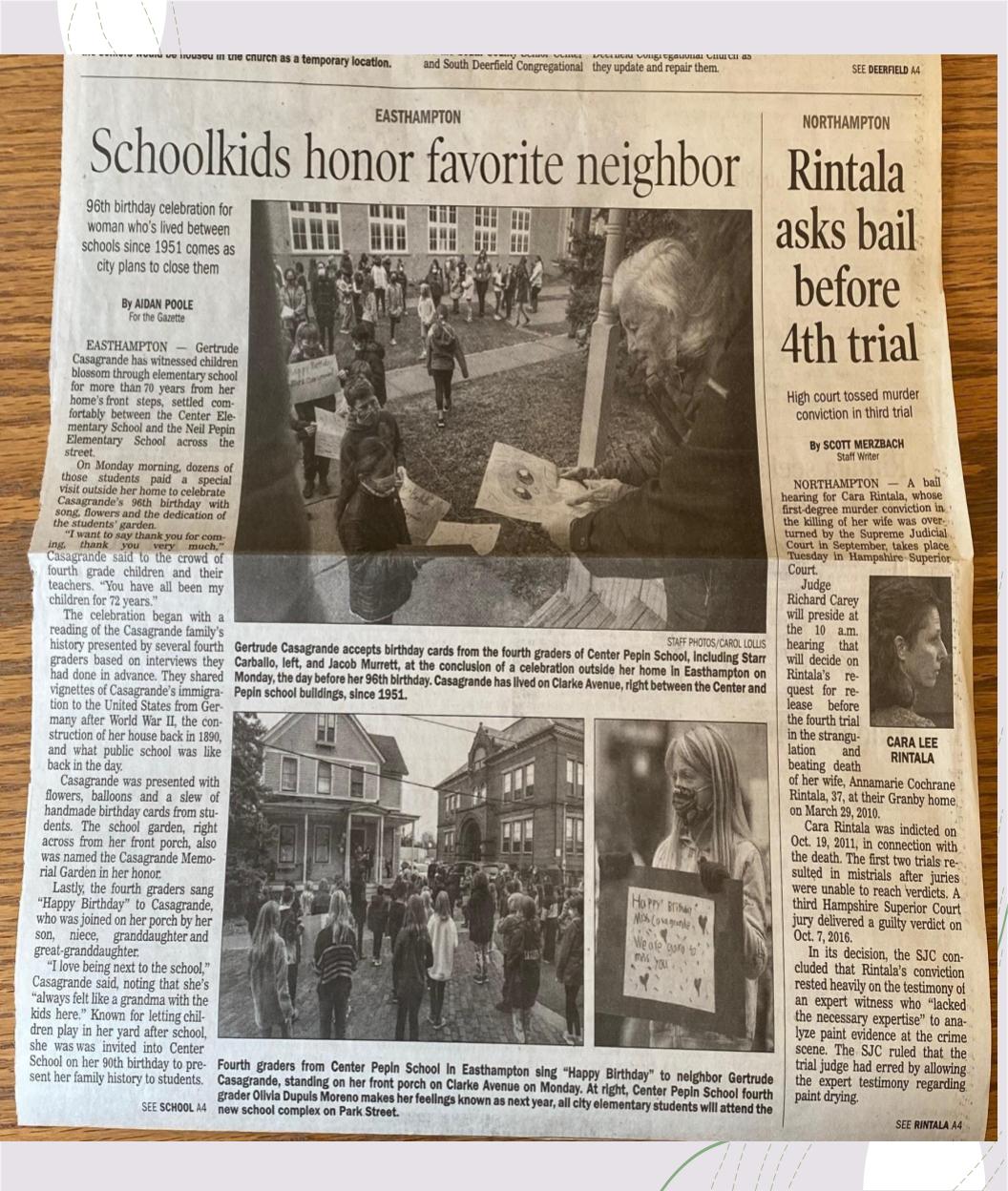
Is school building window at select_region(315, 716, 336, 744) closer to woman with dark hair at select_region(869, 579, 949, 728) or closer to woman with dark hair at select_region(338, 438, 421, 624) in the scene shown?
woman with dark hair at select_region(338, 438, 421, 624)

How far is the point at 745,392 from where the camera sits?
0.63 metres

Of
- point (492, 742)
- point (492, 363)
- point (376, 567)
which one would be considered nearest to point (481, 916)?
point (492, 742)

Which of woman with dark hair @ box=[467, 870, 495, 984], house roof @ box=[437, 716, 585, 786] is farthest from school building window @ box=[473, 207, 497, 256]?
woman with dark hair @ box=[467, 870, 495, 984]

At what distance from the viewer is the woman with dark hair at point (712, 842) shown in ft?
1.93

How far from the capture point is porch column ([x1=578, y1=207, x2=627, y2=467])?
2.07ft

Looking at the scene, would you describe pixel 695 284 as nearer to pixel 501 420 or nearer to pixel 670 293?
pixel 670 293

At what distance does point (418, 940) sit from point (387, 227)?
0.49 meters

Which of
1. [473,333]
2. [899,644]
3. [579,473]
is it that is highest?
[473,333]

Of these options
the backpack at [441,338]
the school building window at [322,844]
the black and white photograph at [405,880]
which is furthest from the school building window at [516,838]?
the backpack at [441,338]

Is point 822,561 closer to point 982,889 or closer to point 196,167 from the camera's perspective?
point 982,889

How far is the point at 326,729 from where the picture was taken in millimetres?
601

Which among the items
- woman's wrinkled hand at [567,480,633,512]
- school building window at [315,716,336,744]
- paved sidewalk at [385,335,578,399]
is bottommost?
school building window at [315,716,336,744]

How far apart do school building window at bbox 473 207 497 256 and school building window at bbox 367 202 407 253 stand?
50 millimetres

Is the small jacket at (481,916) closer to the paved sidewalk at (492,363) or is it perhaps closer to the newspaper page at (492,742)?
the newspaper page at (492,742)
